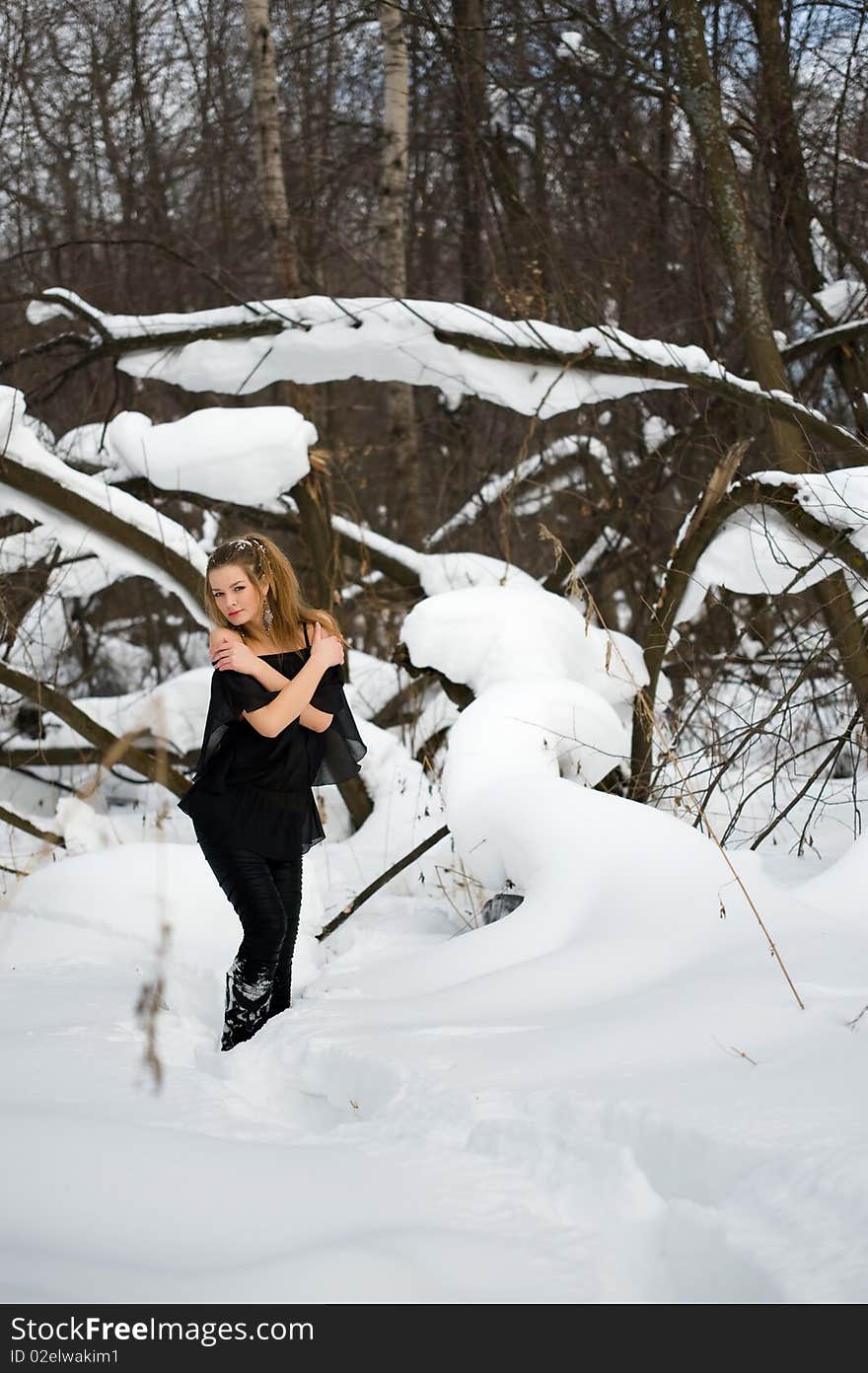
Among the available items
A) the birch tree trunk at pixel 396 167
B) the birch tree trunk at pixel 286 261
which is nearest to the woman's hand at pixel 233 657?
the birch tree trunk at pixel 286 261

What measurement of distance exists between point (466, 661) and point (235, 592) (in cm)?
189

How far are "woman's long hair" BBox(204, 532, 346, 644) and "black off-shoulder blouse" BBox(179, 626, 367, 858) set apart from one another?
0.05 meters

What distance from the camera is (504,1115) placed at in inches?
79.5

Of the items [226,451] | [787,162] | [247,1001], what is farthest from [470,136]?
[247,1001]

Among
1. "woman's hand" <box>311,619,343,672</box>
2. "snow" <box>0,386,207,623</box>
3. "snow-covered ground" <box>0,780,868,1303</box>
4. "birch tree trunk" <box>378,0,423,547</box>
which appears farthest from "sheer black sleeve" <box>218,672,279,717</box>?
"birch tree trunk" <box>378,0,423,547</box>

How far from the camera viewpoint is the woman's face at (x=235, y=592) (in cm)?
283

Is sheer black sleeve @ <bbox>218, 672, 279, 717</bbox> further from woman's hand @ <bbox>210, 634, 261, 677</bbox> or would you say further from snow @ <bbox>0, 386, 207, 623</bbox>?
snow @ <bbox>0, 386, 207, 623</bbox>

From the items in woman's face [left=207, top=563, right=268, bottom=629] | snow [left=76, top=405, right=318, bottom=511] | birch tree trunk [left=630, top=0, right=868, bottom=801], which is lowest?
woman's face [left=207, top=563, right=268, bottom=629]

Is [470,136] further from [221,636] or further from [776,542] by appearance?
[221,636]

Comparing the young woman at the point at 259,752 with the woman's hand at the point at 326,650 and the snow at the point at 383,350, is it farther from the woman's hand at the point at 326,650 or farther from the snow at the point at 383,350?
the snow at the point at 383,350

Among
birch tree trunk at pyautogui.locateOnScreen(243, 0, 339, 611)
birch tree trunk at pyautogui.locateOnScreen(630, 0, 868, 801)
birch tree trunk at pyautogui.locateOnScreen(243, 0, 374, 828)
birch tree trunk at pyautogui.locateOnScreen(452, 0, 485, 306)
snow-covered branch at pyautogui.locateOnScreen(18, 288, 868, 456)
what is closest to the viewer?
snow-covered branch at pyautogui.locateOnScreen(18, 288, 868, 456)

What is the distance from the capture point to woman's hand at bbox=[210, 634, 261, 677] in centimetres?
275
